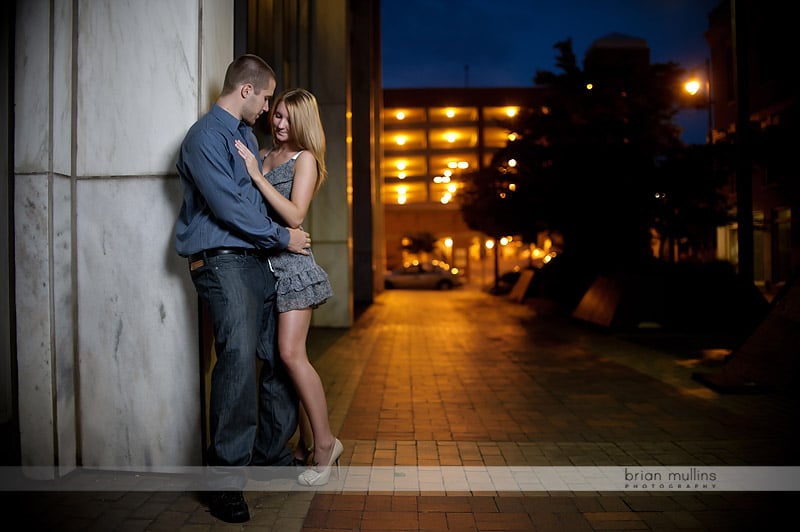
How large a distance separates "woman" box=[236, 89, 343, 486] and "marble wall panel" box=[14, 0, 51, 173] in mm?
1242

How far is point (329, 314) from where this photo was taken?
12023 millimetres

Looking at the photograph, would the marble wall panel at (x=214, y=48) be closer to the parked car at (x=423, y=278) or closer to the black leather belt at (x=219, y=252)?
the black leather belt at (x=219, y=252)

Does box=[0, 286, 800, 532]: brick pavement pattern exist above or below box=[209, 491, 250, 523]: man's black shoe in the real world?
below

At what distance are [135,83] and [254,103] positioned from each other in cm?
83

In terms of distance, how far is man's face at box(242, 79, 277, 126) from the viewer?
2.95m

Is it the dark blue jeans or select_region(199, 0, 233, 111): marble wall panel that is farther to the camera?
select_region(199, 0, 233, 111): marble wall panel

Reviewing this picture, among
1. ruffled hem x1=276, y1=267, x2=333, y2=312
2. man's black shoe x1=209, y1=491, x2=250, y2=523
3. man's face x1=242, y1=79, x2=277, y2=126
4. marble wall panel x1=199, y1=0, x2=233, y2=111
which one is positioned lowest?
man's black shoe x1=209, y1=491, x2=250, y2=523

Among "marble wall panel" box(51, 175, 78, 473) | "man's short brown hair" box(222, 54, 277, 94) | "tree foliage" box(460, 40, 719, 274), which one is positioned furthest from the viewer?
"tree foliage" box(460, 40, 719, 274)

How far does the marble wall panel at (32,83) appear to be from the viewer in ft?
10.4

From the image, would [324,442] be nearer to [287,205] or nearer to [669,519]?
[287,205]

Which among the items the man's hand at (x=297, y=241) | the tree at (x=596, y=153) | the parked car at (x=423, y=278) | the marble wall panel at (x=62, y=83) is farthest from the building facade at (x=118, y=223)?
the parked car at (x=423, y=278)

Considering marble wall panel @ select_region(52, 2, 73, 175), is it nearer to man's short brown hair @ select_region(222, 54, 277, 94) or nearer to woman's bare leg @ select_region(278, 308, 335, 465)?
man's short brown hair @ select_region(222, 54, 277, 94)

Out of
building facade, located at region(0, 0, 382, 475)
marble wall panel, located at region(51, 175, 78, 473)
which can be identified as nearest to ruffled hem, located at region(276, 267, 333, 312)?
building facade, located at region(0, 0, 382, 475)

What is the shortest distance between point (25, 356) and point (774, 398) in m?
5.82
